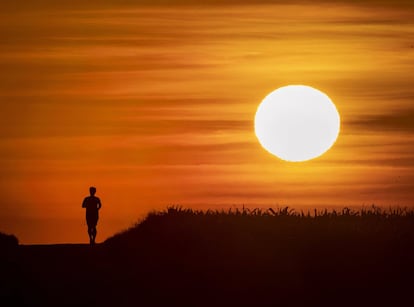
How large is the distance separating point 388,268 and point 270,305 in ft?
12.2

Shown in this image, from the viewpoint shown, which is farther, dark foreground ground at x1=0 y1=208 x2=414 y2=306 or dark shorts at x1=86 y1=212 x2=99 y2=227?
dark shorts at x1=86 y1=212 x2=99 y2=227

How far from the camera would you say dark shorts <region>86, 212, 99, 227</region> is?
141 feet

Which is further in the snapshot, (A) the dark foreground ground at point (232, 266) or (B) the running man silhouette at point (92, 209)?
(B) the running man silhouette at point (92, 209)

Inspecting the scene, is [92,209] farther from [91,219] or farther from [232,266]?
[232,266]

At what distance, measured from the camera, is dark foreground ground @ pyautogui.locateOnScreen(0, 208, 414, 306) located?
119 feet

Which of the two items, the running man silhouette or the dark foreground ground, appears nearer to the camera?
the dark foreground ground

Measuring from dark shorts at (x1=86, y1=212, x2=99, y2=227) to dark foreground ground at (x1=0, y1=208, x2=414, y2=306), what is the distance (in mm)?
1843

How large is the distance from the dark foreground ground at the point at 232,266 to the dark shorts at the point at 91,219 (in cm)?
184

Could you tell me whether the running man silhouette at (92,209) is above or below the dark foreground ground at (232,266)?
above

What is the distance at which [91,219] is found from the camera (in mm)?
42906

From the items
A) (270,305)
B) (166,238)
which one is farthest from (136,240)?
(270,305)

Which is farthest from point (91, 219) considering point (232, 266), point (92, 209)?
point (232, 266)

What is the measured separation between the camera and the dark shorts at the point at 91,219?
4291 centimetres

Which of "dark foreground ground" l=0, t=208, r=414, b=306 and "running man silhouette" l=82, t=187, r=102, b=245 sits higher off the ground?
"running man silhouette" l=82, t=187, r=102, b=245
